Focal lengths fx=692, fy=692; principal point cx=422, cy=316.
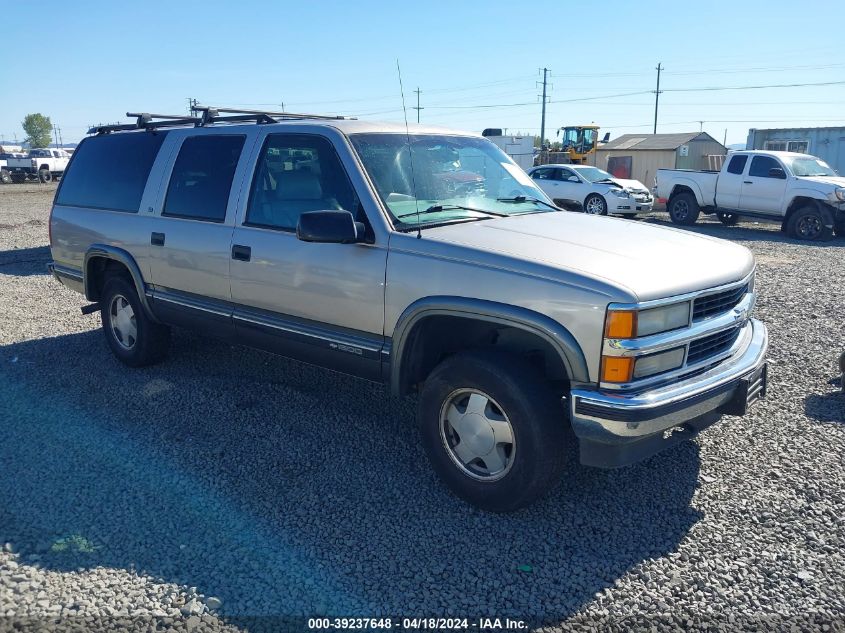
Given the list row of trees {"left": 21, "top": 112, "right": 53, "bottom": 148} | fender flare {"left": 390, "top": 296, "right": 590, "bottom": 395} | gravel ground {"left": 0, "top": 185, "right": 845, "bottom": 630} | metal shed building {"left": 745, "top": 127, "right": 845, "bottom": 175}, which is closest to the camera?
gravel ground {"left": 0, "top": 185, "right": 845, "bottom": 630}

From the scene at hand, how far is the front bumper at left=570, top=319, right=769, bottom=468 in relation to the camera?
312 centimetres

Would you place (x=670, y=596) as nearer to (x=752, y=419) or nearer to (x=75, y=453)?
(x=752, y=419)

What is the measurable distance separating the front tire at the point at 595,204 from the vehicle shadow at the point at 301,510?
15.9m

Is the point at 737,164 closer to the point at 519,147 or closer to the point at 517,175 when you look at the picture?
the point at 517,175

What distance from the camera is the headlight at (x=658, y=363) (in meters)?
3.19

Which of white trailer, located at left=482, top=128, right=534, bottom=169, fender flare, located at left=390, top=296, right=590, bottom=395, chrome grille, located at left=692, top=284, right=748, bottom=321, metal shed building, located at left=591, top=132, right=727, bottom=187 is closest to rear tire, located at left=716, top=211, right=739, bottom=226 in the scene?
chrome grille, located at left=692, top=284, right=748, bottom=321

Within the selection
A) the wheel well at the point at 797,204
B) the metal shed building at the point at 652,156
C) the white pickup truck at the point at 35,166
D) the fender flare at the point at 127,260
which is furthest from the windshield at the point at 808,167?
the white pickup truck at the point at 35,166

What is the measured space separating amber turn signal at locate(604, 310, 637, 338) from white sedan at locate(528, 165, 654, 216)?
1683 cm

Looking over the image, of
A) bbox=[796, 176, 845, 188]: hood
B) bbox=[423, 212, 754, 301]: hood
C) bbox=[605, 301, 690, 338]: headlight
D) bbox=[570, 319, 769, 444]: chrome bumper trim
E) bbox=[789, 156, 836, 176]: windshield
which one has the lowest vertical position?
bbox=[570, 319, 769, 444]: chrome bumper trim

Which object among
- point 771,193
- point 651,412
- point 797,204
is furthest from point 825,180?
point 651,412

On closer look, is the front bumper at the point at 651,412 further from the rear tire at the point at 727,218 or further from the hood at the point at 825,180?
the rear tire at the point at 727,218

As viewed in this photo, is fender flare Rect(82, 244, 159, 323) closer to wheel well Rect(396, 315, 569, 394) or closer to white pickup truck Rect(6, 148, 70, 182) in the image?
wheel well Rect(396, 315, 569, 394)

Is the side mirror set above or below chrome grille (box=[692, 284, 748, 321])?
above

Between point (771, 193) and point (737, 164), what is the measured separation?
131cm
